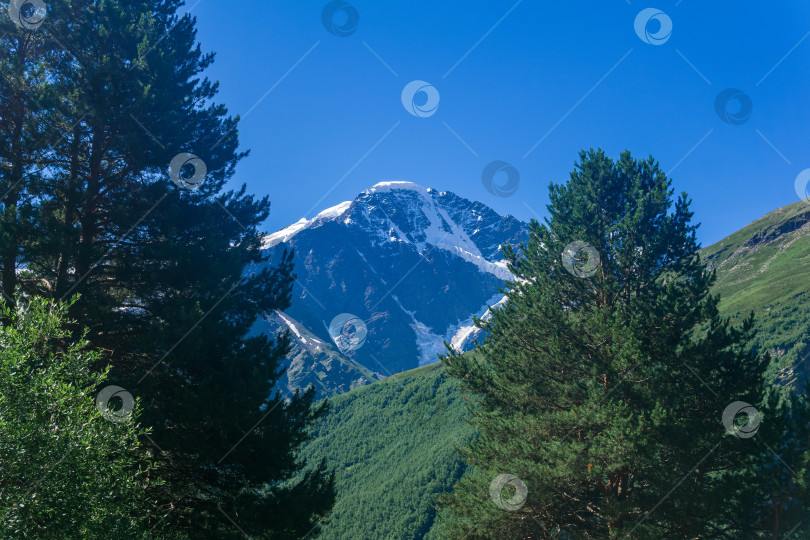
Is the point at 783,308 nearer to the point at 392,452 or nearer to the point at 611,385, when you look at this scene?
the point at 392,452

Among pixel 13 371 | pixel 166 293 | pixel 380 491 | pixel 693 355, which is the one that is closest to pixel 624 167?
pixel 693 355

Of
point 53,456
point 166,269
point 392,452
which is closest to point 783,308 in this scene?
point 392,452

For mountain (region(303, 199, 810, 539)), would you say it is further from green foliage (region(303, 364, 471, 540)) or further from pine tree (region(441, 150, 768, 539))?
pine tree (region(441, 150, 768, 539))

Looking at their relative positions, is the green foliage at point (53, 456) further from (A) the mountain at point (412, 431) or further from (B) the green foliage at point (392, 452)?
(A) the mountain at point (412, 431)

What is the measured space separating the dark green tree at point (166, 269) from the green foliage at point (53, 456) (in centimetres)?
343

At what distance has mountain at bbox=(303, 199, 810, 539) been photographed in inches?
4631

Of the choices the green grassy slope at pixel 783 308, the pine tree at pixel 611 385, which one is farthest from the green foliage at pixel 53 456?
the green grassy slope at pixel 783 308

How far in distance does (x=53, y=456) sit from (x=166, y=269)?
8.11 metres

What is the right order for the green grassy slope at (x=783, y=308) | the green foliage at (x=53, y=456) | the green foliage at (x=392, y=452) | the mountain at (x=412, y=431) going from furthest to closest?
the green grassy slope at (x=783, y=308) < the mountain at (x=412, y=431) < the green foliage at (x=392, y=452) < the green foliage at (x=53, y=456)

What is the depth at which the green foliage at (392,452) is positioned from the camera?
116 meters

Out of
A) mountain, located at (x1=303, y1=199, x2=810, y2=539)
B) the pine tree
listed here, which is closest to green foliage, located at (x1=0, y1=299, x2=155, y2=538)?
the pine tree

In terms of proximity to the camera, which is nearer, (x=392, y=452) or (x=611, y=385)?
(x=611, y=385)

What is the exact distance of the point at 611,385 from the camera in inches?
701

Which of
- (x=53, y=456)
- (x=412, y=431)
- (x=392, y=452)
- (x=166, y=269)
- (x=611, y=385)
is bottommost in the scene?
(x=53, y=456)
